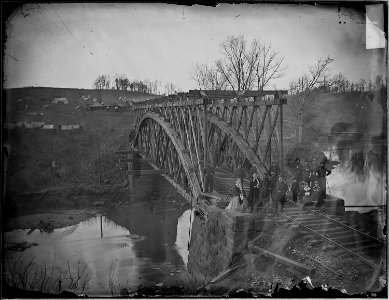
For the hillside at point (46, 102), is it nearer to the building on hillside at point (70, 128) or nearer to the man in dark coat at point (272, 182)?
the building on hillside at point (70, 128)

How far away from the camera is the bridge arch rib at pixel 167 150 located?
7.20 meters

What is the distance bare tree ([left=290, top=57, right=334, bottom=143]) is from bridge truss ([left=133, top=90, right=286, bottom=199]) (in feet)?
1.21

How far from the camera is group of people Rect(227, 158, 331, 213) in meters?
5.67

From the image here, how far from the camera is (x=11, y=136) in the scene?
561 centimetres

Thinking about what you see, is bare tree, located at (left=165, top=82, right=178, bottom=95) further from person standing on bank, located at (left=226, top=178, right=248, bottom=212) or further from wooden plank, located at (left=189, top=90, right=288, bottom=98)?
person standing on bank, located at (left=226, top=178, right=248, bottom=212)

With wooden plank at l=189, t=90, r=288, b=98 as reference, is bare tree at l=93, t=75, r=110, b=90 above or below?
above

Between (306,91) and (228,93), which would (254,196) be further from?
(306,91)

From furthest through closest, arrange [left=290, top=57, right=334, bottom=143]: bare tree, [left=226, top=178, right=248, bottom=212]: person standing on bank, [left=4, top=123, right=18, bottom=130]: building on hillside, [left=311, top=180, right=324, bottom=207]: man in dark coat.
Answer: [left=290, top=57, right=334, bottom=143]: bare tree < [left=311, top=180, right=324, bottom=207]: man in dark coat < [left=4, top=123, right=18, bottom=130]: building on hillside < [left=226, top=178, right=248, bottom=212]: person standing on bank

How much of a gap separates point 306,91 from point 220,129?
213 centimetres

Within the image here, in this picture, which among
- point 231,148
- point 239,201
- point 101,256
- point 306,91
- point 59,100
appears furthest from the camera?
point 231,148

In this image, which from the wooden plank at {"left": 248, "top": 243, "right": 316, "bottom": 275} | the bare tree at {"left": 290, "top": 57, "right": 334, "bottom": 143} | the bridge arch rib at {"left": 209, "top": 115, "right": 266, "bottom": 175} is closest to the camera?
the wooden plank at {"left": 248, "top": 243, "right": 316, "bottom": 275}

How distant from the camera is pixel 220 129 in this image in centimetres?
729

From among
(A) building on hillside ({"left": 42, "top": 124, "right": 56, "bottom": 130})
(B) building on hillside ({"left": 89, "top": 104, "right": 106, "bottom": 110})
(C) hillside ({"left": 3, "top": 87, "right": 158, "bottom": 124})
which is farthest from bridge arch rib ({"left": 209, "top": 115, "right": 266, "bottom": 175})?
(A) building on hillside ({"left": 42, "top": 124, "right": 56, "bottom": 130})

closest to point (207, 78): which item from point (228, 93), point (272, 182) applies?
point (228, 93)
